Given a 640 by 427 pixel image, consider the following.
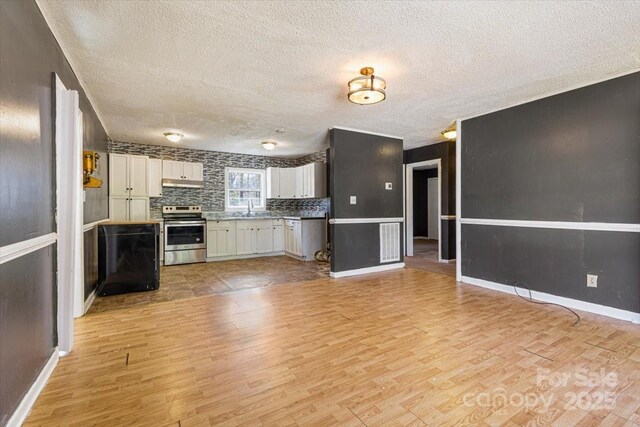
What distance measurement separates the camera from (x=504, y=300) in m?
3.49

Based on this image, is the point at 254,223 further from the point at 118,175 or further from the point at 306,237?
the point at 118,175

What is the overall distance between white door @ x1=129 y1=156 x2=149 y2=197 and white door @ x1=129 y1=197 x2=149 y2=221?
0.33ft

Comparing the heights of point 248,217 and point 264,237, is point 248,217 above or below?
above

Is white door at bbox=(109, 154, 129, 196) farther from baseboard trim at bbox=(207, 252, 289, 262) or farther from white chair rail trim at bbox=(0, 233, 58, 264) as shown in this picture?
white chair rail trim at bbox=(0, 233, 58, 264)

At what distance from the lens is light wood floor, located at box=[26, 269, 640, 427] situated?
1.59m

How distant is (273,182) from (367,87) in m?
4.54

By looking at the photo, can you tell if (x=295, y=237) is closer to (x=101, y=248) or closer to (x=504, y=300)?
(x=101, y=248)

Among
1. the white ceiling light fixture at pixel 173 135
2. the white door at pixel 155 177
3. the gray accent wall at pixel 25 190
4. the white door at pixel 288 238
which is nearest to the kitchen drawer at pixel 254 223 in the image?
the white door at pixel 288 238

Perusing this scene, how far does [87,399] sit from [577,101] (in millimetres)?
5050

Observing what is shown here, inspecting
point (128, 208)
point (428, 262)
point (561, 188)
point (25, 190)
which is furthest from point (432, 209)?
point (25, 190)

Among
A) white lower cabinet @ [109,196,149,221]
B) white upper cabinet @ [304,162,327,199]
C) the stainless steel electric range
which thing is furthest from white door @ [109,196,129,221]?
white upper cabinet @ [304,162,327,199]

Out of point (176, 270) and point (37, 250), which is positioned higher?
point (37, 250)

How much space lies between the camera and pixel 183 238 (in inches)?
231

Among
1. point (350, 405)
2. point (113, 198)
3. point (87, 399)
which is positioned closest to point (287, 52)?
point (350, 405)
